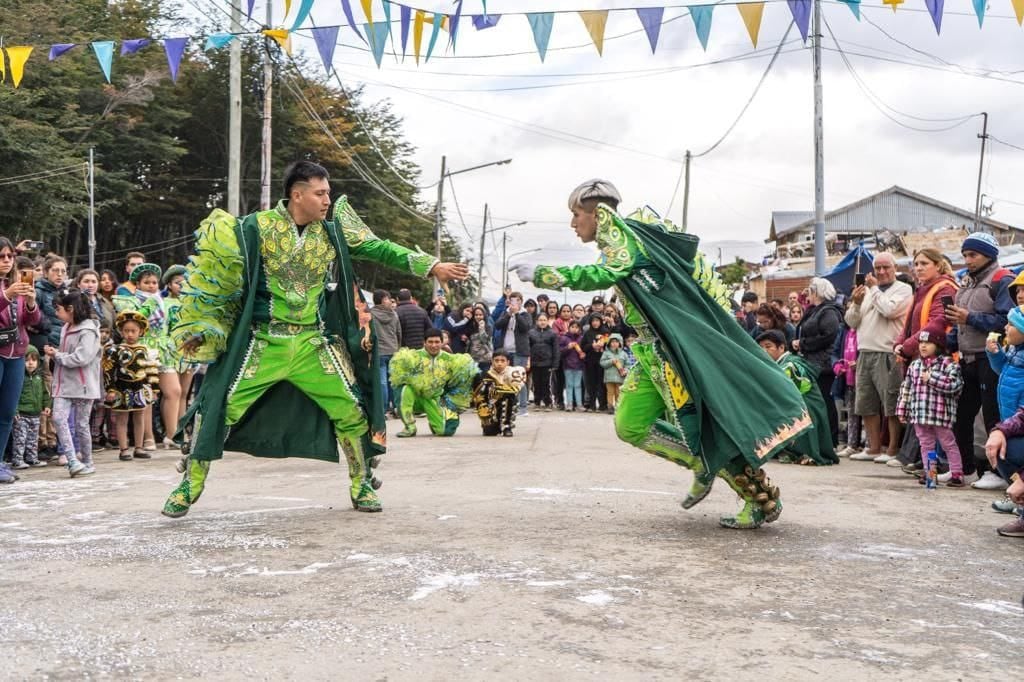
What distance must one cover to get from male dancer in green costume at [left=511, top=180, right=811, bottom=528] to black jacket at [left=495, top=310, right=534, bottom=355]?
13077mm

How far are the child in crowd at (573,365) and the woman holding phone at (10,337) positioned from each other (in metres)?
12.5

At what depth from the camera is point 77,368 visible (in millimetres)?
9914

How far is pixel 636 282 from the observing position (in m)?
6.24

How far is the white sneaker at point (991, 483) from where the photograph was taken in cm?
874

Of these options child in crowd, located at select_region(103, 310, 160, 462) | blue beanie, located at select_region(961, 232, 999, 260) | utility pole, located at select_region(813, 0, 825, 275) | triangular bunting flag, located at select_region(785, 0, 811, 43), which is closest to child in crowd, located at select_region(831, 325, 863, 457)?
blue beanie, located at select_region(961, 232, 999, 260)

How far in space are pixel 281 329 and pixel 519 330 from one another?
13.3 metres

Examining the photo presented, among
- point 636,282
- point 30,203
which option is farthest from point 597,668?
point 30,203

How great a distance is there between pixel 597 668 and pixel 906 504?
4717mm

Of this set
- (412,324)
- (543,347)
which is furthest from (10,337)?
(543,347)

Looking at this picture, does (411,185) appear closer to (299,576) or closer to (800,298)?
(800,298)

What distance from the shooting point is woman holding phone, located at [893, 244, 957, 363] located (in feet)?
31.0

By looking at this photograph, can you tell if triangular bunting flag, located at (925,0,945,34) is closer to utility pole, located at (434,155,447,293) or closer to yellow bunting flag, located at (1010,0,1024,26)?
yellow bunting flag, located at (1010,0,1024,26)

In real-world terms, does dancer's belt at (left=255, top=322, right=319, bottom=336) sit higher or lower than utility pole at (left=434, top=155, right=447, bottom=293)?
lower

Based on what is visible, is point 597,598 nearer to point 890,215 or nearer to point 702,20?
point 702,20
